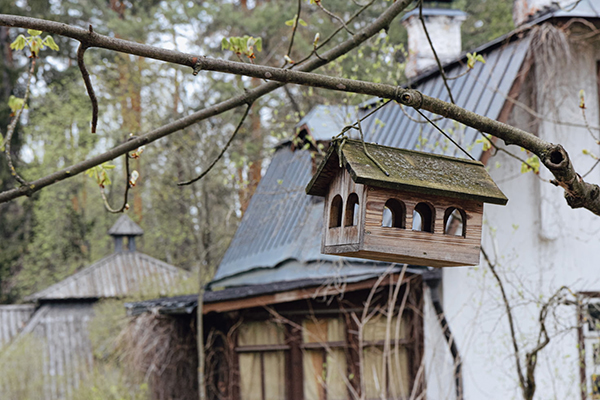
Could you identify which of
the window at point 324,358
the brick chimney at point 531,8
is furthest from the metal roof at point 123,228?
the brick chimney at point 531,8

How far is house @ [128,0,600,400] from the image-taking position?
6688mm

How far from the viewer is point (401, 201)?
2.67 m

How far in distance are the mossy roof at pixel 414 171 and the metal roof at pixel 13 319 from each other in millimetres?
19235

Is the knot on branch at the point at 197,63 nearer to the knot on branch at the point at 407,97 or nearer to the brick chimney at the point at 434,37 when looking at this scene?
the knot on branch at the point at 407,97

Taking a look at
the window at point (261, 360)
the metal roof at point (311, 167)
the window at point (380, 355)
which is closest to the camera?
the metal roof at point (311, 167)

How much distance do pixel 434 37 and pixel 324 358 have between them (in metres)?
4.54

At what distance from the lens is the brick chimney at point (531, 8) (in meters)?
7.18

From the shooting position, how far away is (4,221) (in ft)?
82.7

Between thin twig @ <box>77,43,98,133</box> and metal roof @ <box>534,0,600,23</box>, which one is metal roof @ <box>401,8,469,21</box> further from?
thin twig @ <box>77,43,98,133</box>

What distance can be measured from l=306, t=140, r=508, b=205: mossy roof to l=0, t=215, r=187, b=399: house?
610 inches

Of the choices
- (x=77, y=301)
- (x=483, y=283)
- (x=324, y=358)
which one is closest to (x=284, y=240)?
(x=324, y=358)

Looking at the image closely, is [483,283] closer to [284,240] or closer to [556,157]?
[284,240]

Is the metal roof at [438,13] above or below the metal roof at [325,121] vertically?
above

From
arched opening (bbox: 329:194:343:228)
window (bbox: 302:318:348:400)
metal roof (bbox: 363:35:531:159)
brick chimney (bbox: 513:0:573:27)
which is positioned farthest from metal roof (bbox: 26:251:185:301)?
arched opening (bbox: 329:194:343:228)
